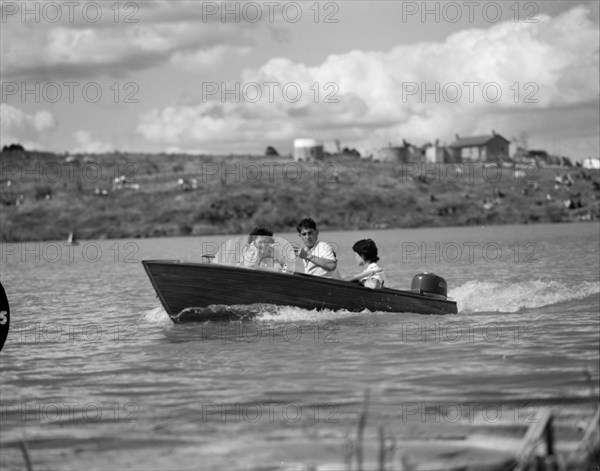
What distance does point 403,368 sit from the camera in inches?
450

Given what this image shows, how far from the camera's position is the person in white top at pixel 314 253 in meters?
16.3

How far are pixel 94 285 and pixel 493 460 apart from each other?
80.4 feet

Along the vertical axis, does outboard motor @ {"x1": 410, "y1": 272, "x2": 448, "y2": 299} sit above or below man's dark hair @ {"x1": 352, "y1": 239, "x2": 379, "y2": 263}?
below

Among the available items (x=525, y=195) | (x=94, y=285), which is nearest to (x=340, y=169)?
(x=525, y=195)

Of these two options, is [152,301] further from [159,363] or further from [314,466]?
[314,466]

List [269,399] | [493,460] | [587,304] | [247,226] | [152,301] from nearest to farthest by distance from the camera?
[493,460] < [269,399] < [587,304] < [152,301] < [247,226]

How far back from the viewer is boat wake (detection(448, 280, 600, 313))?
19203 mm

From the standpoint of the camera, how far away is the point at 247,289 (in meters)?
16.1

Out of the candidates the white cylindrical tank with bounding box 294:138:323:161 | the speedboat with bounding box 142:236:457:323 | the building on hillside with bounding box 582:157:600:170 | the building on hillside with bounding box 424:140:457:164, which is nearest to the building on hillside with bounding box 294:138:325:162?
the white cylindrical tank with bounding box 294:138:323:161

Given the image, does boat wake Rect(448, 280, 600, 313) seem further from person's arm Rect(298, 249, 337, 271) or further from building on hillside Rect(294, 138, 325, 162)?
building on hillside Rect(294, 138, 325, 162)

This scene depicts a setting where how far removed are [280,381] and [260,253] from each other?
18.4ft

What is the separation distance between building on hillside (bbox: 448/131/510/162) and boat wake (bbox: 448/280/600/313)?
126 meters

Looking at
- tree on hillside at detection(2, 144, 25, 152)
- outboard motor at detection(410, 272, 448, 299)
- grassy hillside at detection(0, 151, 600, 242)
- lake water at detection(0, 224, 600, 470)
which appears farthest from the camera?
tree on hillside at detection(2, 144, 25, 152)

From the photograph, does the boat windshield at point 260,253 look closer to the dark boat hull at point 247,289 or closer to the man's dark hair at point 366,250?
the dark boat hull at point 247,289
